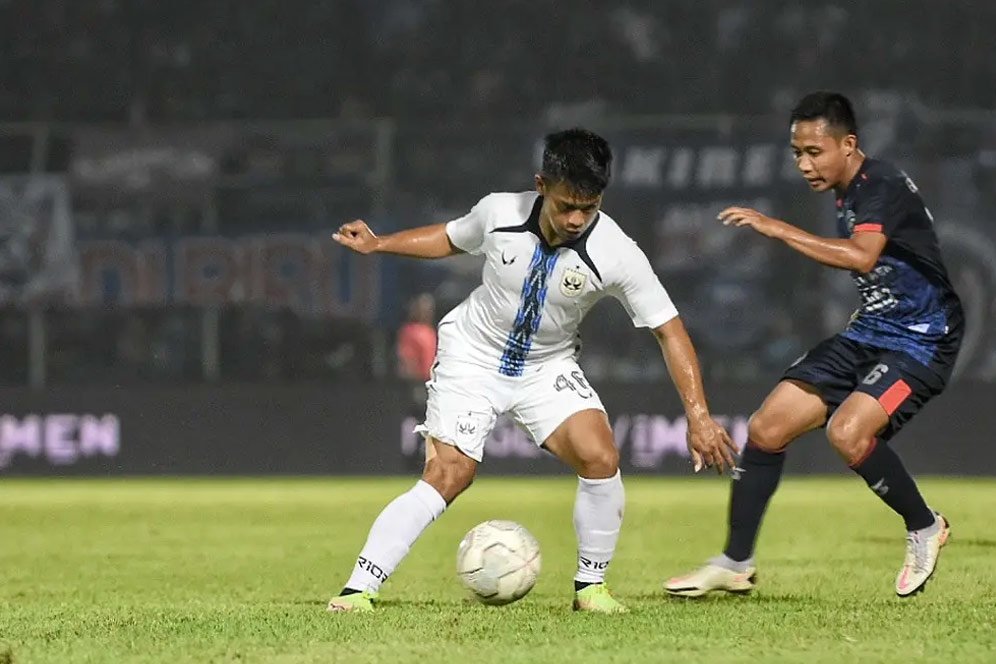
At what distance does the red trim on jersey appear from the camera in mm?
7289

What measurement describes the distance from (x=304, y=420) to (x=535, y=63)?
26.2 feet

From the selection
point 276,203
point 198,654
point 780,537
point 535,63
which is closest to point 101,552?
point 780,537

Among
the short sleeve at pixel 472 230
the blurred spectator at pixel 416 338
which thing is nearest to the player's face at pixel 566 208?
the short sleeve at pixel 472 230

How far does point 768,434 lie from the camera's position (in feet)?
24.2

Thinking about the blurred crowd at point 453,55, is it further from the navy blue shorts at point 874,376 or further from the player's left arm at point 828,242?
the player's left arm at point 828,242

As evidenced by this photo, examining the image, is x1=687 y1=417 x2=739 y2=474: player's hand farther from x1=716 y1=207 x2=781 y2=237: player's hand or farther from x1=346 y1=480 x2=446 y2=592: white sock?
x1=346 y1=480 x2=446 y2=592: white sock

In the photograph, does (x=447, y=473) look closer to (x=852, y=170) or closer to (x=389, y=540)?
(x=389, y=540)

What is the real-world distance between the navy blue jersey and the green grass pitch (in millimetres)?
1046

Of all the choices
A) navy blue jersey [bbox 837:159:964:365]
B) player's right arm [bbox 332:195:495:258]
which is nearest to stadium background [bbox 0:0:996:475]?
navy blue jersey [bbox 837:159:964:365]

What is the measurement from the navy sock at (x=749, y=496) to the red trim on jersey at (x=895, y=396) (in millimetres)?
470

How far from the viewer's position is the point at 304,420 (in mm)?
17188

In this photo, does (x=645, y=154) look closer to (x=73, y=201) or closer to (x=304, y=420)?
(x=304, y=420)

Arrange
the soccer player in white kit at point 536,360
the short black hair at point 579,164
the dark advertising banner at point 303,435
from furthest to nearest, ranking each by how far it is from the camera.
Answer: the dark advertising banner at point 303,435 < the soccer player in white kit at point 536,360 < the short black hair at point 579,164

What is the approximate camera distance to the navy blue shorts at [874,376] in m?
7.31
